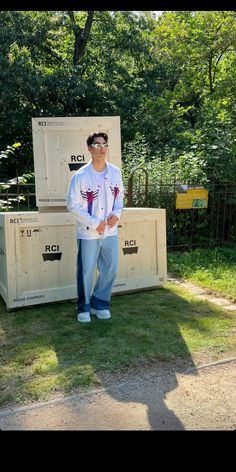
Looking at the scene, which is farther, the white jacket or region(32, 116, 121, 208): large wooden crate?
region(32, 116, 121, 208): large wooden crate

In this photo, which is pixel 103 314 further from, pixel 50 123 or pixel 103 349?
pixel 50 123

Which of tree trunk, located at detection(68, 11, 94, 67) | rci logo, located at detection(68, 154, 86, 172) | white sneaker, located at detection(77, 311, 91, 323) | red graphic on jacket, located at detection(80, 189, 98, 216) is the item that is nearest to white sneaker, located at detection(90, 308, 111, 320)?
white sneaker, located at detection(77, 311, 91, 323)

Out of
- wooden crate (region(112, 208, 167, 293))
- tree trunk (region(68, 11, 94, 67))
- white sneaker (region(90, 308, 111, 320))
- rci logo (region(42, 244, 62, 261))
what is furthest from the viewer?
tree trunk (region(68, 11, 94, 67))

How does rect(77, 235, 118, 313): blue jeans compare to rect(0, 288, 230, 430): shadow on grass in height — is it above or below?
above

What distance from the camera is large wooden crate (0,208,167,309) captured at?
15.8 ft

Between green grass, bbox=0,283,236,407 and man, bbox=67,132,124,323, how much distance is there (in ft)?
1.09

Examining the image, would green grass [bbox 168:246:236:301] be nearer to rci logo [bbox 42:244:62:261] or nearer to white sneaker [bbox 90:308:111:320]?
white sneaker [bbox 90:308:111:320]

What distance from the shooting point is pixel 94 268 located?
4.47 metres

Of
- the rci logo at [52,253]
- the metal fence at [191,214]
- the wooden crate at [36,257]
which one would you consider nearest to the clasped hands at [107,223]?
the wooden crate at [36,257]

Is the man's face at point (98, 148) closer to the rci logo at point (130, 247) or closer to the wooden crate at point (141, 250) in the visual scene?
the wooden crate at point (141, 250)

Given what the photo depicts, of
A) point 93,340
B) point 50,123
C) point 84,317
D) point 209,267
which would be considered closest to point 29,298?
point 84,317

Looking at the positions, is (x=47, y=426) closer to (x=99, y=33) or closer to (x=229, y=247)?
(x=229, y=247)
